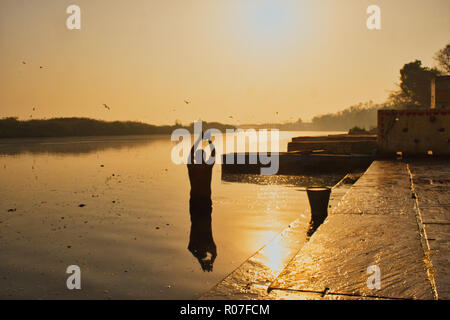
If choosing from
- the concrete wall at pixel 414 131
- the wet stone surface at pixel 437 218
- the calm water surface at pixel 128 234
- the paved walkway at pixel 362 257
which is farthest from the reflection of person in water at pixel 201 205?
the concrete wall at pixel 414 131

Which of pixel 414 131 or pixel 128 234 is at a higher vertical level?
pixel 414 131

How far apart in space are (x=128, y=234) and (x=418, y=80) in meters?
65.4

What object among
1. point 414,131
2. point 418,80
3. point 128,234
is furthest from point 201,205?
point 418,80

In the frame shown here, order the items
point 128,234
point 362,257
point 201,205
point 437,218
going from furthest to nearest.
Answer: point 201,205 < point 128,234 < point 437,218 < point 362,257

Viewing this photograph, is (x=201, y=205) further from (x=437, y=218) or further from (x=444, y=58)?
(x=444, y=58)

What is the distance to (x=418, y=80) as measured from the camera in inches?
2579

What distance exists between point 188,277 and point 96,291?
1.53 m

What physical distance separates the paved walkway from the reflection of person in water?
76.7 inches

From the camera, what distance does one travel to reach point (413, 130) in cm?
2016

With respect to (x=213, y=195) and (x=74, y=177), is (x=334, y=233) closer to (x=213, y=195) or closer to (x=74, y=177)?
(x=213, y=195)

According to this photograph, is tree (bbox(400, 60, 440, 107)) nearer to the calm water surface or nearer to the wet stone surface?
the calm water surface

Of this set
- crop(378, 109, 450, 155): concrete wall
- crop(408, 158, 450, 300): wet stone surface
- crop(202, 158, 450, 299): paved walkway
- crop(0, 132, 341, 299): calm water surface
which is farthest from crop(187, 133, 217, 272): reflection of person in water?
crop(378, 109, 450, 155): concrete wall

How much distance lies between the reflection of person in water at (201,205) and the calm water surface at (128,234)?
220 millimetres

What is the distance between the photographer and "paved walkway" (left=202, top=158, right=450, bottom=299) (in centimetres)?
384
